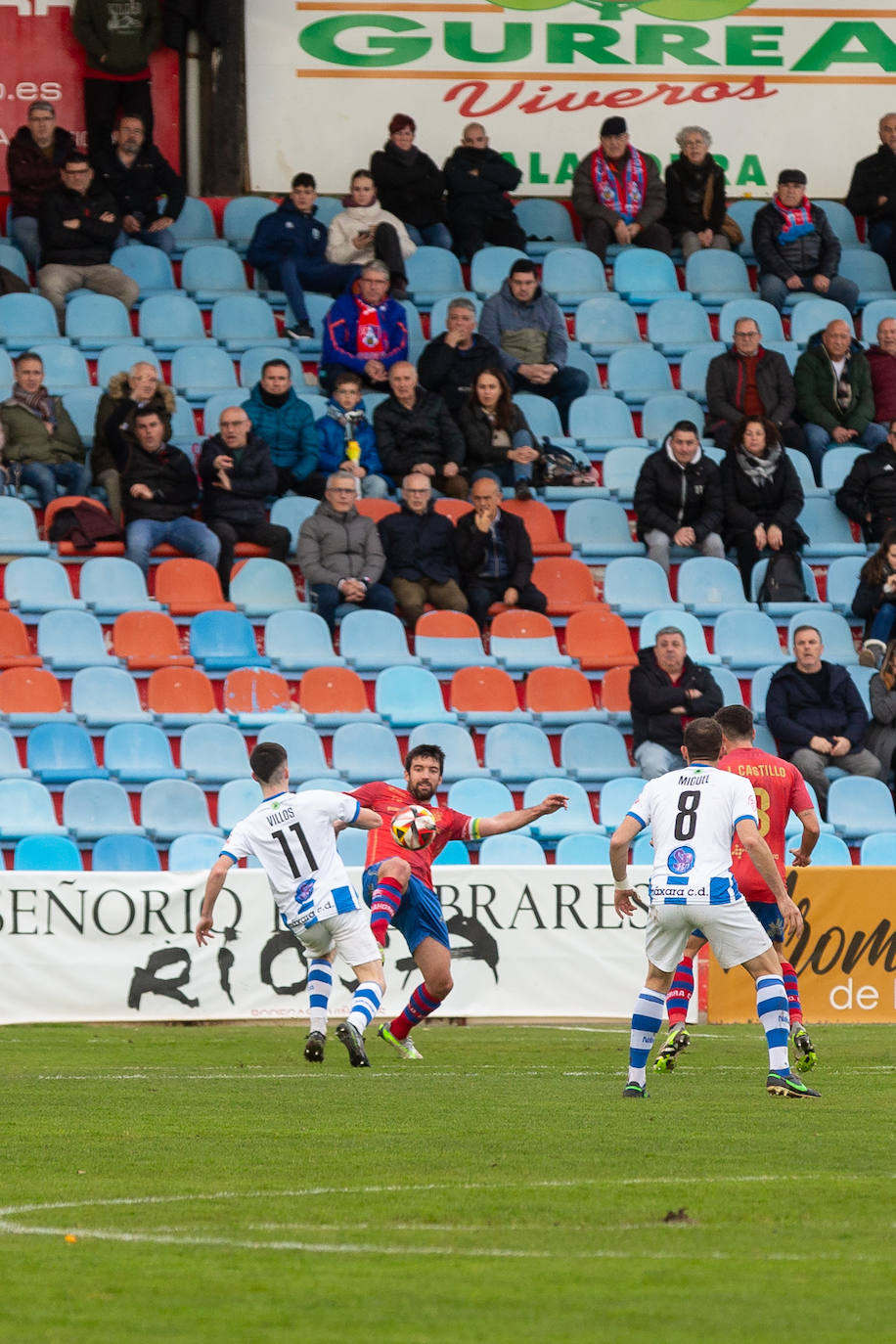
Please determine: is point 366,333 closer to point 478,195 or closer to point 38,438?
point 478,195

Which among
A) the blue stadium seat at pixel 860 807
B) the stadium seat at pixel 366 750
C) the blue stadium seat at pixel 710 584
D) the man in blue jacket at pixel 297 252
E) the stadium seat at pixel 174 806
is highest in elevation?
the man in blue jacket at pixel 297 252

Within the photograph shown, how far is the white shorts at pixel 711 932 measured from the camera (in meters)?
10.3

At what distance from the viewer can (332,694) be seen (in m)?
18.3

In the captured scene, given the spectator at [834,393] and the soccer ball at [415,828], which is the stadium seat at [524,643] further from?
the soccer ball at [415,828]

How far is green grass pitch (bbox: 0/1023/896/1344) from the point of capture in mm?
5039

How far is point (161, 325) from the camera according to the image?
70.1ft

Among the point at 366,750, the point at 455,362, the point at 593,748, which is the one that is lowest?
the point at 593,748

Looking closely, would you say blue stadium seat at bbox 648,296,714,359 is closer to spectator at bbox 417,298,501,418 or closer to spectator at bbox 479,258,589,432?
spectator at bbox 479,258,589,432

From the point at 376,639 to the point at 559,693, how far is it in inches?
66.1

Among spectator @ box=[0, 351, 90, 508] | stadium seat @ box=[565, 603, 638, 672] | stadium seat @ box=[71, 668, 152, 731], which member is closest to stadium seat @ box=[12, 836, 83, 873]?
stadium seat @ box=[71, 668, 152, 731]

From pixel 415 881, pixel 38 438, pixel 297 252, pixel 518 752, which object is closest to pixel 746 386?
pixel 297 252

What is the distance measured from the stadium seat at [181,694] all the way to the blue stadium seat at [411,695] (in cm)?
145

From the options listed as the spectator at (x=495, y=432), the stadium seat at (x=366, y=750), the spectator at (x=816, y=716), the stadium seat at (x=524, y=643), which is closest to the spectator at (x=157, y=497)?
the stadium seat at (x=366, y=750)

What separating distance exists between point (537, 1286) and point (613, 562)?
15.0 meters
